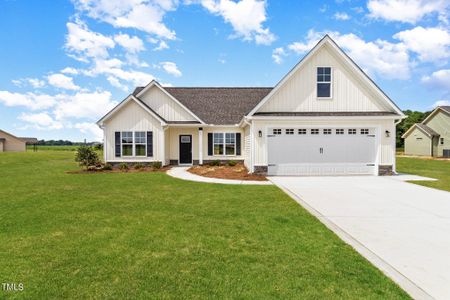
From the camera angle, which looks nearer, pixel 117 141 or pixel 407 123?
pixel 117 141

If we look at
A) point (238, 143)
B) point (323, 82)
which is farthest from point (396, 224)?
point (238, 143)

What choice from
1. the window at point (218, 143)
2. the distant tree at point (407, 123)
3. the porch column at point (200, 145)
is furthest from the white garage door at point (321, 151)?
the distant tree at point (407, 123)

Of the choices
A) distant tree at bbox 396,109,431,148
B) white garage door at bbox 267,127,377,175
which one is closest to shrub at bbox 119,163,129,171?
white garage door at bbox 267,127,377,175

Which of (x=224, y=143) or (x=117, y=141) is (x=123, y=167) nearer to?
(x=117, y=141)

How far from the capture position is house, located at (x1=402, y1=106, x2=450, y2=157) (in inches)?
1331

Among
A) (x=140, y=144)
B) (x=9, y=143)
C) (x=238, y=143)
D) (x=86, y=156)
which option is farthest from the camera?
(x=9, y=143)

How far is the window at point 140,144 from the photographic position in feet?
62.2

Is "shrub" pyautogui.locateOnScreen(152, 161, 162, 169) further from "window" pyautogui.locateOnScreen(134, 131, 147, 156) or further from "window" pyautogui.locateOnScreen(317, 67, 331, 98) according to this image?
"window" pyautogui.locateOnScreen(317, 67, 331, 98)

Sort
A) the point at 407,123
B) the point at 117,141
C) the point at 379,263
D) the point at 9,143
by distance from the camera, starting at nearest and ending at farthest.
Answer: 1. the point at 379,263
2. the point at 117,141
3. the point at 407,123
4. the point at 9,143

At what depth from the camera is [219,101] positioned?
23.7 m

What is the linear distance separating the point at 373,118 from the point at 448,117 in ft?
88.8

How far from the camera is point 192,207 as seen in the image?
25.9 feet

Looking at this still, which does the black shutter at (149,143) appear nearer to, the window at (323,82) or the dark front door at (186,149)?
the dark front door at (186,149)

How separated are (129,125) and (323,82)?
12.9m
